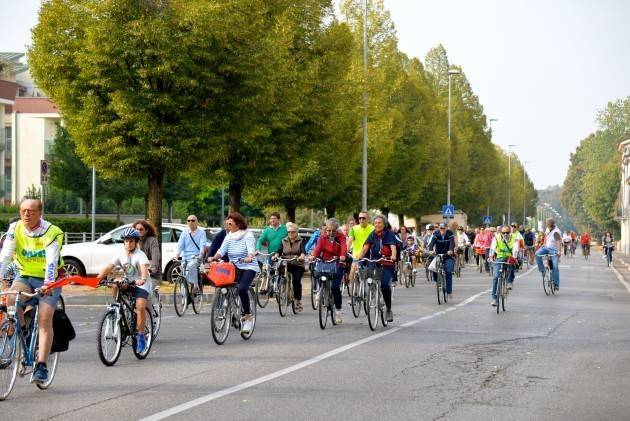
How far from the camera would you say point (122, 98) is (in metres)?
24.9

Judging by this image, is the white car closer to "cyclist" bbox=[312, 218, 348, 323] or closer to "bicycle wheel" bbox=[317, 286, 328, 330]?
"cyclist" bbox=[312, 218, 348, 323]

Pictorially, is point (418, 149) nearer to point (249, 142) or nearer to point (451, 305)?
point (249, 142)

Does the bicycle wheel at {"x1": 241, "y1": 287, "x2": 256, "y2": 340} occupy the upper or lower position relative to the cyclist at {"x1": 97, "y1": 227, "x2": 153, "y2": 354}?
lower

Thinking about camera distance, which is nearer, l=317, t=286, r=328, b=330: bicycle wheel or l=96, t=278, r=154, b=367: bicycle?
l=96, t=278, r=154, b=367: bicycle

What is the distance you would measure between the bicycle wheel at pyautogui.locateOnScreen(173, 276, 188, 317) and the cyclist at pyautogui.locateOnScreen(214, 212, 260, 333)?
486cm

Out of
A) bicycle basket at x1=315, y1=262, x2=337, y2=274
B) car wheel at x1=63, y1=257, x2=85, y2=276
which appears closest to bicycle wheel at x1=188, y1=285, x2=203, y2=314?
bicycle basket at x1=315, y1=262, x2=337, y2=274

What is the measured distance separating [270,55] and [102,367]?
54.3ft

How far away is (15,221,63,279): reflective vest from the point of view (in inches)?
381

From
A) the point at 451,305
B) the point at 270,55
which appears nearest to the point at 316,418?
the point at 451,305

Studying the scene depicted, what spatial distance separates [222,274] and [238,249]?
0.77 m

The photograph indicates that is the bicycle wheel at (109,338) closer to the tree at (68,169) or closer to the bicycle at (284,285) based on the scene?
the bicycle at (284,285)

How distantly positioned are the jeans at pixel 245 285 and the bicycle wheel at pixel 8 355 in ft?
17.5

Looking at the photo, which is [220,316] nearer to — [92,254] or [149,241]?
[149,241]

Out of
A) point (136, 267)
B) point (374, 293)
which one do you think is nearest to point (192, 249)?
point (374, 293)
